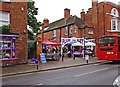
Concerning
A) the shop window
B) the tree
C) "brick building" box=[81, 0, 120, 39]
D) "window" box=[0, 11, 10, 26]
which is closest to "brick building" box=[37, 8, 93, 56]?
"brick building" box=[81, 0, 120, 39]

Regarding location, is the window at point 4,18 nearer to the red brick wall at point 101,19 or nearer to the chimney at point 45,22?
the red brick wall at point 101,19

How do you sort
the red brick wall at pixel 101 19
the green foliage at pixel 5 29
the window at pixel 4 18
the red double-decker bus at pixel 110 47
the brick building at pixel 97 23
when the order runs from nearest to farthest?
the green foliage at pixel 5 29
the window at pixel 4 18
the red double-decker bus at pixel 110 47
the brick building at pixel 97 23
the red brick wall at pixel 101 19

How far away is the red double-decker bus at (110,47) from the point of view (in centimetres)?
2331

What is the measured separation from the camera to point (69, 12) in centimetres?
4559

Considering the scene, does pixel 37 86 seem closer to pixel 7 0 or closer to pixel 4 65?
pixel 4 65

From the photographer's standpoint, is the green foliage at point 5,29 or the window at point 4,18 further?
the window at point 4,18

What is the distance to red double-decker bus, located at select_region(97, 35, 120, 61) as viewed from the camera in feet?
76.5

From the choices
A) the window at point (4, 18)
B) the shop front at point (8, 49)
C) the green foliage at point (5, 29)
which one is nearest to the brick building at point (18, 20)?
the window at point (4, 18)

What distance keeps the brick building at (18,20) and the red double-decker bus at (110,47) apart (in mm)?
8358

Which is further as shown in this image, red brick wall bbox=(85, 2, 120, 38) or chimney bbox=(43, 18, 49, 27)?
chimney bbox=(43, 18, 49, 27)

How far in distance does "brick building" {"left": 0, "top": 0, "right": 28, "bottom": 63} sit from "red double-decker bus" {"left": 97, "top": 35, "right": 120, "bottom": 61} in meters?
8.36

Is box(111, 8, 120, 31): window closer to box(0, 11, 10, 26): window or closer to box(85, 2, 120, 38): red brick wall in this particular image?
box(85, 2, 120, 38): red brick wall

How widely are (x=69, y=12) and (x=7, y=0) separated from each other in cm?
2452


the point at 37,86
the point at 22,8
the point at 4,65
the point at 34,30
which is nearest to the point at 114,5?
the point at 34,30
